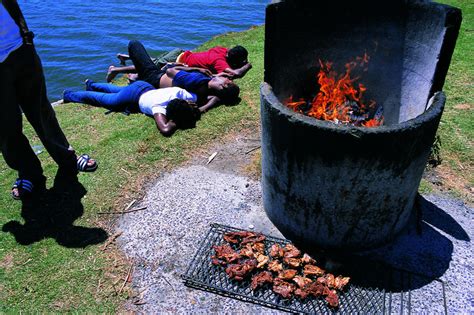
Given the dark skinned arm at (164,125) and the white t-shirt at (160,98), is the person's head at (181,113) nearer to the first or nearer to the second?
the dark skinned arm at (164,125)

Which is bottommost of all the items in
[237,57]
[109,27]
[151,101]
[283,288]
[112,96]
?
[109,27]

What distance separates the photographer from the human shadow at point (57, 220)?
4.04 metres

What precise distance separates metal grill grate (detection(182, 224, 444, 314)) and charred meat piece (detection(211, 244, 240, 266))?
2.9 inches

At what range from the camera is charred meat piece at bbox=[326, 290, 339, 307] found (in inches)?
124

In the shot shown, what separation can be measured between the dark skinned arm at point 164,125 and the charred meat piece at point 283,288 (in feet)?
10.2

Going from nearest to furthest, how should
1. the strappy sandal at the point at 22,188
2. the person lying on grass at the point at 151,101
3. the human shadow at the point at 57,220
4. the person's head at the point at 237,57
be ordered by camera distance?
1. the human shadow at the point at 57,220
2. the strappy sandal at the point at 22,188
3. the person lying on grass at the point at 151,101
4. the person's head at the point at 237,57

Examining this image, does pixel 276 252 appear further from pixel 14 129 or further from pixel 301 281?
pixel 14 129

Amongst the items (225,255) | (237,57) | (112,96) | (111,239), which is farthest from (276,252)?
(237,57)

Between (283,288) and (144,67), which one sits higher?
(144,67)

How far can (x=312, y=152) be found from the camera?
321cm

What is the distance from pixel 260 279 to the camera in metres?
3.37

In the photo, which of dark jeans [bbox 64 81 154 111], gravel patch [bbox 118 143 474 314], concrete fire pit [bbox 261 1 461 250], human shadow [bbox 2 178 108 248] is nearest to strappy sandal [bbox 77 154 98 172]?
human shadow [bbox 2 178 108 248]

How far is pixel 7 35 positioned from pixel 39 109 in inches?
32.9

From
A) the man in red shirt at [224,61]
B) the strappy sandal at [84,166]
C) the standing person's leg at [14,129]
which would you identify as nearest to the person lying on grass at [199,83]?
the man in red shirt at [224,61]
